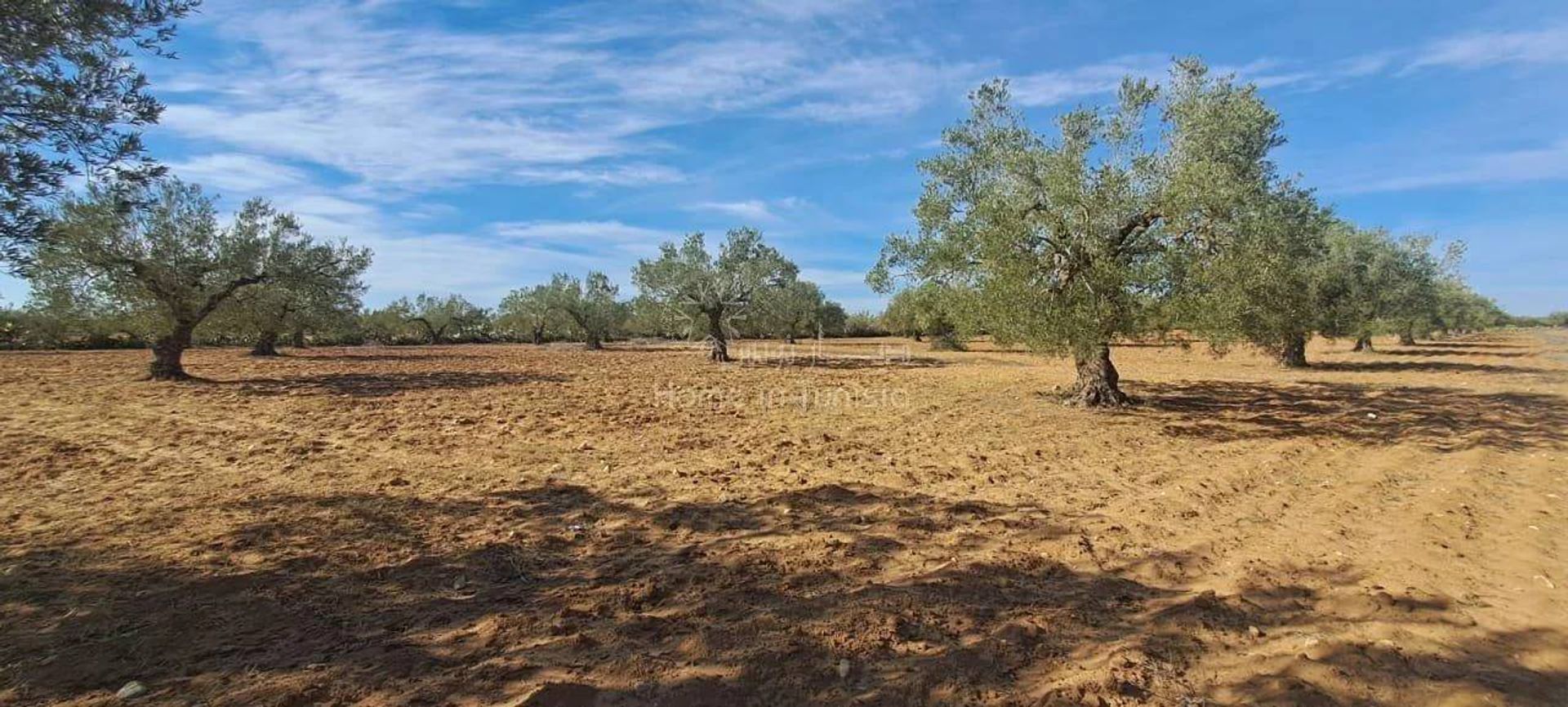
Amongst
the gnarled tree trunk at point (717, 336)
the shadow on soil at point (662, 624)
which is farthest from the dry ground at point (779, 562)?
the gnarled tree trunk at point (717, 336)

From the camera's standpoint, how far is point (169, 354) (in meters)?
18.5

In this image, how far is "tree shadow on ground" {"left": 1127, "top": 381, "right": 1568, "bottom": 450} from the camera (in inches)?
421

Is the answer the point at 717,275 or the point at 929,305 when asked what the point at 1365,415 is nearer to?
the point at 929,305

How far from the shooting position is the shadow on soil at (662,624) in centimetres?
332

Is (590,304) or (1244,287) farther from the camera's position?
(590,304)

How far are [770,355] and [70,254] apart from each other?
25263mm

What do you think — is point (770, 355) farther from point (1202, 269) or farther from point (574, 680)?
point (574, 680)

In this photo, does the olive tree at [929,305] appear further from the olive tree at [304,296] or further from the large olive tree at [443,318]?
the large olive tree at [443,318]

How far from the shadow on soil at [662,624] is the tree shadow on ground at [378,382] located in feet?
40.5

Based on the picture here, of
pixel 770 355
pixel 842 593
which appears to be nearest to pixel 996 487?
pixel 842 593

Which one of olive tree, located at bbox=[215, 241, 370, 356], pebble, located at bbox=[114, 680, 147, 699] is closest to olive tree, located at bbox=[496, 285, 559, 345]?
olive tree, located at bbox=[215, 241, 370, 356]

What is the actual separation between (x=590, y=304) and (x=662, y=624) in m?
50.7

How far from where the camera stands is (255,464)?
8.30 metres

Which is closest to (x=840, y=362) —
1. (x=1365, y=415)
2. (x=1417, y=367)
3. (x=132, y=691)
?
(x=1365, y=415)
